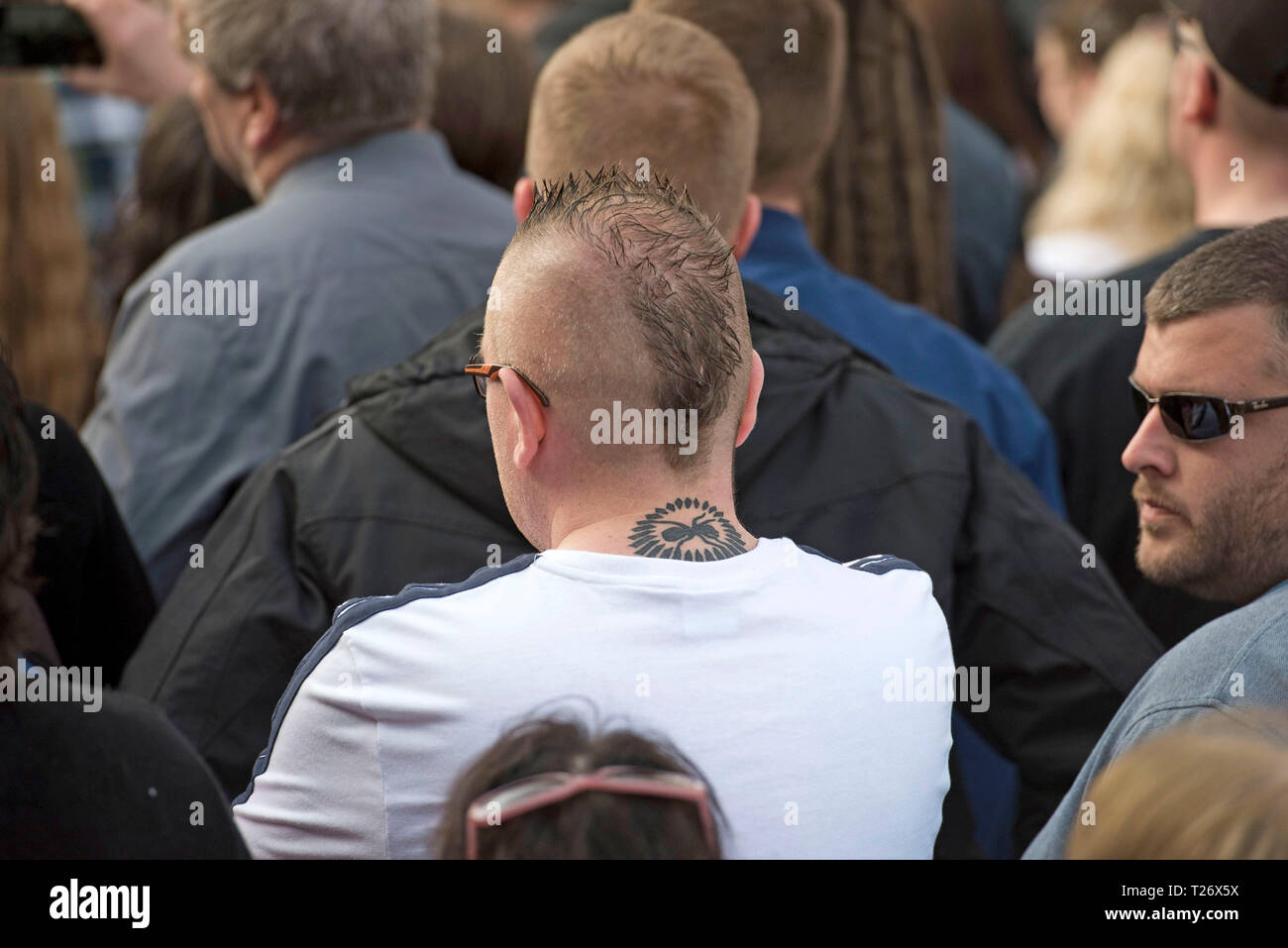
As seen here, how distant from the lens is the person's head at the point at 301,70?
328 cm

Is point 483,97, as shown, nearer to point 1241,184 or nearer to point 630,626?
point 1241,184

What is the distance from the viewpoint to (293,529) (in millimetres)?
2354

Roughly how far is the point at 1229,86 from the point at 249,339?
1914 millimetres

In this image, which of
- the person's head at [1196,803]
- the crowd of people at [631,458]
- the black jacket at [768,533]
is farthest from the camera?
the black jacket at [768,533]

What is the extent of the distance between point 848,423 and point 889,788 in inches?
30.4

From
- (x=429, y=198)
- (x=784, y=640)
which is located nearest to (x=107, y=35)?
(x=429, y=198)

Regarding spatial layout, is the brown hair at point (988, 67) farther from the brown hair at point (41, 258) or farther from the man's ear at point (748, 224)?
the man's ear at point (748, 224)

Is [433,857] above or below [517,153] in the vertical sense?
below

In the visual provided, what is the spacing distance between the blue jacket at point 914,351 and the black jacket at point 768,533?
17.1 inches

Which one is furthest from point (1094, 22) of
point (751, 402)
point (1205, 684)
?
point (1205, 684)

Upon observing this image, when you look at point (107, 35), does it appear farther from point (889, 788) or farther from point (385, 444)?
point (889, 788)

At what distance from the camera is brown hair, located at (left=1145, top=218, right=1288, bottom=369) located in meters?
2.12

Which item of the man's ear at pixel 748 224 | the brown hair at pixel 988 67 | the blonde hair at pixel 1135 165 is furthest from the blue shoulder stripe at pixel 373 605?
the brown hair at pixel 988 67

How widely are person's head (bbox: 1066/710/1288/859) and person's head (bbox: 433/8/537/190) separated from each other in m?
3.02
